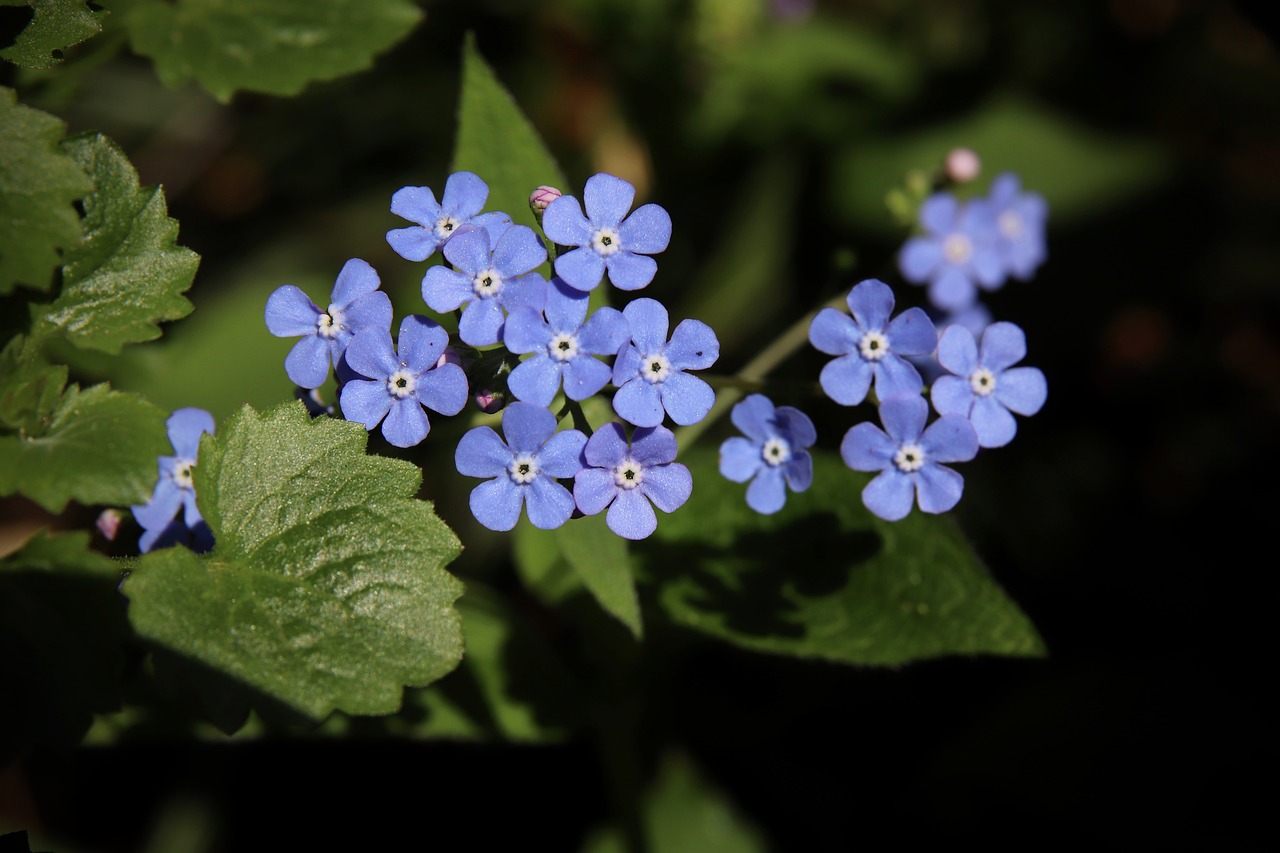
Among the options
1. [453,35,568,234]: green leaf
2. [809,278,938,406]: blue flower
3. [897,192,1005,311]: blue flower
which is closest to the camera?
[809,278,938,406]: blue flower

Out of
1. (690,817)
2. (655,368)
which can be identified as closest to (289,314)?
(655,368)

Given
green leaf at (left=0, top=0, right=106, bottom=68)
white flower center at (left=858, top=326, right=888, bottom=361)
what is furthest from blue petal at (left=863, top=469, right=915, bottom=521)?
green leaf at (left=0, top=0, right=106, bottom=68)

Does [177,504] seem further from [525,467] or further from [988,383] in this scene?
[988,383]

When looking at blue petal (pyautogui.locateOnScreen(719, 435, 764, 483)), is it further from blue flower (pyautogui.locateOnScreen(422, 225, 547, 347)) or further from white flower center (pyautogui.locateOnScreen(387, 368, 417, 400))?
white flower center (pyautogui.locateOnScreen(387, 368, 417, 400))

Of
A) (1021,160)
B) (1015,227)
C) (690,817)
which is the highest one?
(1015,227)

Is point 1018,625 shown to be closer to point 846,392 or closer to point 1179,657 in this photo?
point 846,392

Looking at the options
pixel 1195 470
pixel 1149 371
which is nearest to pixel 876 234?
pixel 1149 371
